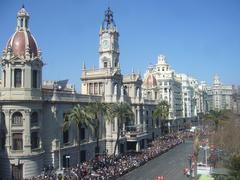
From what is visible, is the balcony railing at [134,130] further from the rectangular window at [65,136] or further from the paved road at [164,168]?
the rectangular window at [65,136]

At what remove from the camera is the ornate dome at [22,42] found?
162ft

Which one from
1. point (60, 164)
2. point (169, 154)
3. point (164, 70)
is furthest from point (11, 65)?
point (164, 70)

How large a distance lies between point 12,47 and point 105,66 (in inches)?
1198

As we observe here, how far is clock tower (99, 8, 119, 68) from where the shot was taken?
253 ft

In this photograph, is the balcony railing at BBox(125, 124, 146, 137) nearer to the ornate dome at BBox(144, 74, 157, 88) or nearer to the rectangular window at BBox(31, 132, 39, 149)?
the ornate dome at BBox(144, 74, 157, 88)

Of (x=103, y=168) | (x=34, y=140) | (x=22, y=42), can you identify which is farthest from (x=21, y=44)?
(x=103, y=168)

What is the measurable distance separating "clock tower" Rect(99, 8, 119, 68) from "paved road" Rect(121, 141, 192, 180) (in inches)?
897

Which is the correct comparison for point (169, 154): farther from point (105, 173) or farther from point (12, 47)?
point (12, 47)

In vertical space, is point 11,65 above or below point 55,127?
above

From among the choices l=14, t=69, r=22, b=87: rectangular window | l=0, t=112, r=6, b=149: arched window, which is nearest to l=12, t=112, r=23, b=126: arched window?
l=0, t=112, r=6, b=149: arched window

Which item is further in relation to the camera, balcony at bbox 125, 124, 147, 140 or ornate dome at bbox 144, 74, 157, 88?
ornate dome at bbox 144, 74, 157, 88

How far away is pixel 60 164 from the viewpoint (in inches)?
2148

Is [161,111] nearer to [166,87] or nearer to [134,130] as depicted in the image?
[134,130]

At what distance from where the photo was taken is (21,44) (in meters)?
49.9
